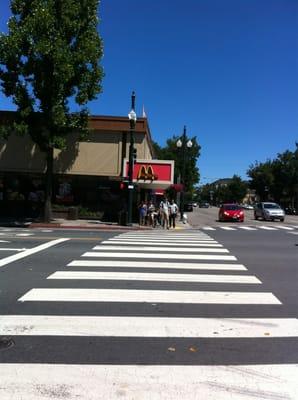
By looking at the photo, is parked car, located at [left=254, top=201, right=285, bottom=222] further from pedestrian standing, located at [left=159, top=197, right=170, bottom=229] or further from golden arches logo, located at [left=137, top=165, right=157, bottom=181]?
pedestrian standing, located at [left=159, top=197, right=170, bottom=229]

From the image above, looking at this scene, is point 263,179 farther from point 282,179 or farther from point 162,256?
point 162,256

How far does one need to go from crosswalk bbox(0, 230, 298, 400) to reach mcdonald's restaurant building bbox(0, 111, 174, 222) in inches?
910

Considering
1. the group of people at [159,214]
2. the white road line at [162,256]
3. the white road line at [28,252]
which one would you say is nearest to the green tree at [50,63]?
the group of people at [159,214]

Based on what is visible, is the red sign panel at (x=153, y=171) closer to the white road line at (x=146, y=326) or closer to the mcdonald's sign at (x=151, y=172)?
the mcdonald's sign at (x=151, y=172)

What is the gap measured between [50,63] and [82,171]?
9588 mm

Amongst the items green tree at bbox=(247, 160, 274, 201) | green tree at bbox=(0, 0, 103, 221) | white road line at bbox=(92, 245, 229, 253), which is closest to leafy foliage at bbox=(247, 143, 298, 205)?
green tree at bbox=(247, 160, 274, 201)

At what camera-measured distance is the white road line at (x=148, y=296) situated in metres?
8.27

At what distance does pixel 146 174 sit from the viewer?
32.7 meters

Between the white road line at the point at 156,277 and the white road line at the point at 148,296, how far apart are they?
1041 mm

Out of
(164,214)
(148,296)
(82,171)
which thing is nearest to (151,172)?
(164,214)

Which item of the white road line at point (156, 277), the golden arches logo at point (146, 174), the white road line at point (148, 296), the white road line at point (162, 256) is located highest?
the golden arches logo at point (146, 174)

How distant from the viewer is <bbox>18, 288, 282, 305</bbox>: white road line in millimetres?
8273

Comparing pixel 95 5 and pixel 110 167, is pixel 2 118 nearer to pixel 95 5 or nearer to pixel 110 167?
pixel 110 167

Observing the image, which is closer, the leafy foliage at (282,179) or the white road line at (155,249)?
the white road line at (155,249)
